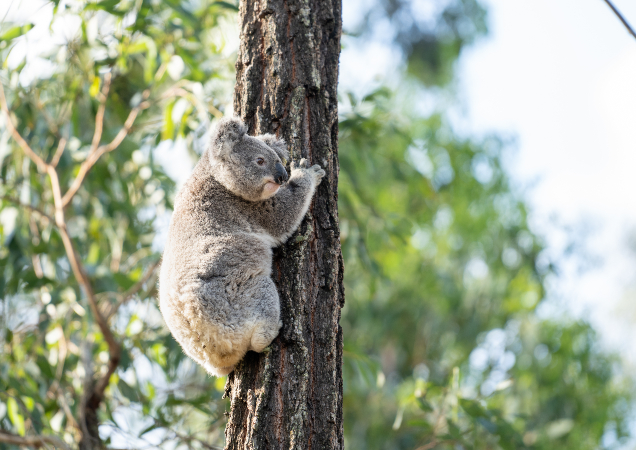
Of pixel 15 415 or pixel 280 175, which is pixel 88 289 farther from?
pixel 280 175

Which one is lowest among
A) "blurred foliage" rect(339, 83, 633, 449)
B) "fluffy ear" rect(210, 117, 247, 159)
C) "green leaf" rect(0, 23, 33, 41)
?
"blurred foliage" rect(339, 83, 633, 449)

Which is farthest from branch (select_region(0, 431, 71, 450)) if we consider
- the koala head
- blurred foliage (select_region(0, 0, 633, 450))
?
the koala head

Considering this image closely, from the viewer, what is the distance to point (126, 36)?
3.88 meters

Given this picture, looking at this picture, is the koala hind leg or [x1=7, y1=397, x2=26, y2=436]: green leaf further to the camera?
[x1=7, y1=397, x2=26, y2=436]: green leaf

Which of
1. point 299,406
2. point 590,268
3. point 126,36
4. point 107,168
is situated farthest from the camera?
point 590,268

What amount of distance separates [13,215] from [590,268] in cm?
774

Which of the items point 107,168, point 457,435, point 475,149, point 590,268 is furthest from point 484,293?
point 107,168

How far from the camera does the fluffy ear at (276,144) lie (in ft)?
7.16

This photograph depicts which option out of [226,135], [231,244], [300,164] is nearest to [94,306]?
[231,244]

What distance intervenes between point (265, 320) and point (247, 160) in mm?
695

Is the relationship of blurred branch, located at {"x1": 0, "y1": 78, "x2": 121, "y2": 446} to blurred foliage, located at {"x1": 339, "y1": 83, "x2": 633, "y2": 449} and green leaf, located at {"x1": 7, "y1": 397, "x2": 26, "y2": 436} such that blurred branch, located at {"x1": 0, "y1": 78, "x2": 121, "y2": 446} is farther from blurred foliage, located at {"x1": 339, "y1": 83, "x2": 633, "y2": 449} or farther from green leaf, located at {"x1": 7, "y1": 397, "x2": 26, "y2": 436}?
blurred foliage, located at {"x1": 339, "y1": 83, "x2": 633, "y2": 449}

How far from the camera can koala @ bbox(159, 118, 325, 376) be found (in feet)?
6.65

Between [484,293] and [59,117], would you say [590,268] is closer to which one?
[484,293]

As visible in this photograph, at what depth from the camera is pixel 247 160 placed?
2.26 metres
